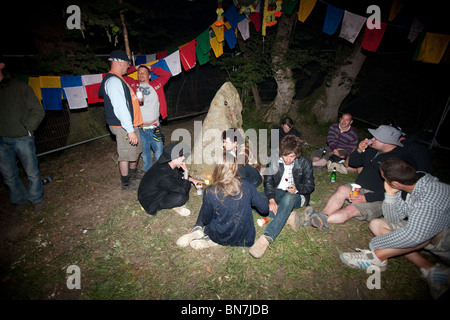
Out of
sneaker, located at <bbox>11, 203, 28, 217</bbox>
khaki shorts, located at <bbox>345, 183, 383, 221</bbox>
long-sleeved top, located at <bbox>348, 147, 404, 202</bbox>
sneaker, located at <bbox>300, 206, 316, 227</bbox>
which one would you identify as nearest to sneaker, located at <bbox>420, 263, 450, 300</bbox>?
khaki shorts, located at <bbox>345, 183, 383, 221</bbox>

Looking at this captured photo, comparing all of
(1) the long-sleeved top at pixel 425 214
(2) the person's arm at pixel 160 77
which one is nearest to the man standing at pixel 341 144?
(1) the long-sleeved top at pixel 425 214

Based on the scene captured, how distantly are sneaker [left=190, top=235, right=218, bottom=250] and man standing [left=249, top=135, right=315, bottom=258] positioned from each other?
2.18 feet

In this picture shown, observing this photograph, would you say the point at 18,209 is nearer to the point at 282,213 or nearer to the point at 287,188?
the point at 282,213

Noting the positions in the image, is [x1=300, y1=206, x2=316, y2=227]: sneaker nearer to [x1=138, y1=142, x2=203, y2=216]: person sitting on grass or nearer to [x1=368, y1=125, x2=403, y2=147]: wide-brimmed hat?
[x1=368, y1=125, x2=403, y2=147]: wide-brimmed hat

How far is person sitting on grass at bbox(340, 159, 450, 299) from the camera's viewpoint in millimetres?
2410

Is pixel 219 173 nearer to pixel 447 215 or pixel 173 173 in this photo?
pixel 173 173

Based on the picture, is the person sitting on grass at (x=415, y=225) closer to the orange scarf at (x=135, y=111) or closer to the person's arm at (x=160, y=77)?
the orange scarf at (x=135, y=111)

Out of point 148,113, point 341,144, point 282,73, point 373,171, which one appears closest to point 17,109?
point 148,113

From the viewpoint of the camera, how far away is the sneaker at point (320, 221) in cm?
348

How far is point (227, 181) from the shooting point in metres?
2.61

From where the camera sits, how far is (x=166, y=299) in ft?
8.50

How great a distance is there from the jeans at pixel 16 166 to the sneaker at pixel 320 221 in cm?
522

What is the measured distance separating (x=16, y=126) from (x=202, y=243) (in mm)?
3704

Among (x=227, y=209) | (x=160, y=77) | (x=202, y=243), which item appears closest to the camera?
(x=227, y=209)
